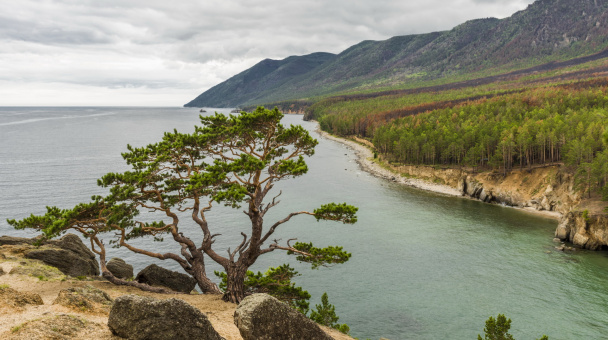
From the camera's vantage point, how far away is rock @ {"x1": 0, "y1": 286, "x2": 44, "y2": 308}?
61.8 ft

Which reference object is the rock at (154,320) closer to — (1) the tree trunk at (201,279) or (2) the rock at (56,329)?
(2) the rock at (56,329)

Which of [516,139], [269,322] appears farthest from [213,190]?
[516,139]

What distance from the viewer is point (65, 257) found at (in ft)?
119

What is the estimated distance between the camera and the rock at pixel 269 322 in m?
16.2

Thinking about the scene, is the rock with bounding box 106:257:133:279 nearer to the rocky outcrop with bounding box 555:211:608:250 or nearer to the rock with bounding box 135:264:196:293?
the rock with bounding box 135:264:196:293

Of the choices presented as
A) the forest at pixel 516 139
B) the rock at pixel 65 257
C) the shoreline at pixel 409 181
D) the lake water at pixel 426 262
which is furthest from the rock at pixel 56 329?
the shoreline at pixel 409 181

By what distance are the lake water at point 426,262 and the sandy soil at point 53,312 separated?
1730cm

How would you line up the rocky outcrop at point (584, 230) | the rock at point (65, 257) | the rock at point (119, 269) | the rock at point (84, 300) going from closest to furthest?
1. the rock at point (84, 300)
2. the rock at point (65, 257)
3. the rock at point (119, 269)
4. the rocky outcrop at point (584, 230)

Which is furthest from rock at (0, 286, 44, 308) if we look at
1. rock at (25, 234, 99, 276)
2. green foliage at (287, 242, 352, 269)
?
green foliage at (287, 242, 352, 269)

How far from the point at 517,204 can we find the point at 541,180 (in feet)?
25.8

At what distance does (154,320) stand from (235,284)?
548 inches

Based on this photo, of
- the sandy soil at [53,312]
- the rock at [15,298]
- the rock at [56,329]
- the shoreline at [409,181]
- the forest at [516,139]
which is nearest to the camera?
the rock at [56,329]

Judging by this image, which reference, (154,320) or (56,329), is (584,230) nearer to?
(154,320)

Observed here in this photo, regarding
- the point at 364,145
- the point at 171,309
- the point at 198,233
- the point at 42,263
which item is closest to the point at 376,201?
the point at 198,233
